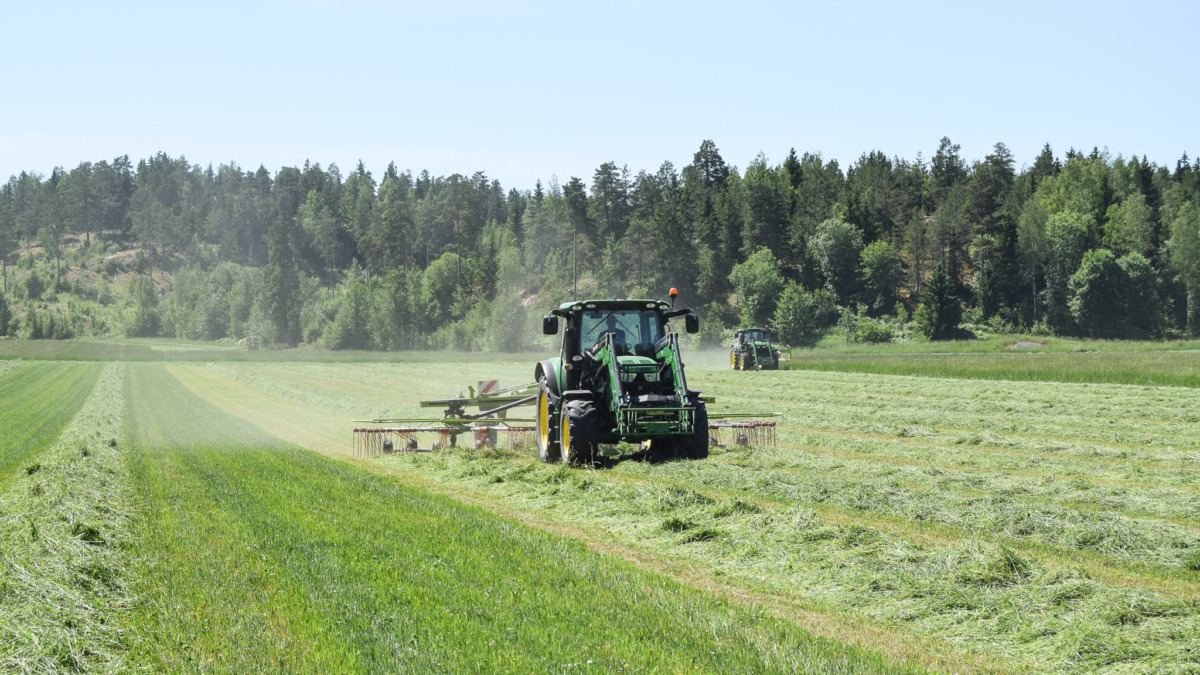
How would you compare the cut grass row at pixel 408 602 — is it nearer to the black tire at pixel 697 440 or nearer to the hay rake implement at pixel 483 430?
the black tire at pixel 697 440

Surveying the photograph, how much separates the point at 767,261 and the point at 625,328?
6772 centimetres

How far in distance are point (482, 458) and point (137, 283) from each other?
134 m

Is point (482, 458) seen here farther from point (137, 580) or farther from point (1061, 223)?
point (1061, 223)

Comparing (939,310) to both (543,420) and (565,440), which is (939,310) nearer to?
(543,420)

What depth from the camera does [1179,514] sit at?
9555mm

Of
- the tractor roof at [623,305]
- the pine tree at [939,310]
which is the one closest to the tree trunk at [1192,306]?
the pine tree at [939,310]

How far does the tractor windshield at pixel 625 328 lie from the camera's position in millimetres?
14258

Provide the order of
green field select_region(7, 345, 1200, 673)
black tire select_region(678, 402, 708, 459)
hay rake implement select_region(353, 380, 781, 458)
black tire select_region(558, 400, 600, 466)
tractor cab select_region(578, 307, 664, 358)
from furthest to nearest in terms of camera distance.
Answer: hay rake implement select_region(353, 380, 781, 458) → tractor cab select_region(578, 307, 664, 358) → black tire select_region(678, 402, 708, 459) → black tire select_region(558, 400, 600, 466) → green field select_region(7, 345, 1200, 673)

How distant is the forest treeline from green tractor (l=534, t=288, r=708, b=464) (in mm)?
56300

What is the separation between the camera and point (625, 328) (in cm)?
1438

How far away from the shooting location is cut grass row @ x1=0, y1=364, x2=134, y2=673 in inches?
195

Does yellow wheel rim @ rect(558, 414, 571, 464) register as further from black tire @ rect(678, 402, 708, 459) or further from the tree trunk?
the tree trunk

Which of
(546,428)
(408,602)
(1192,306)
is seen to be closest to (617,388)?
(546,428)

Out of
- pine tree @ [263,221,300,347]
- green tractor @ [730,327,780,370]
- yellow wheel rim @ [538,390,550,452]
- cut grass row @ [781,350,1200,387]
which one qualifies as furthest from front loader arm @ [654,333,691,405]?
pine tree @ [263,221,300,347]
